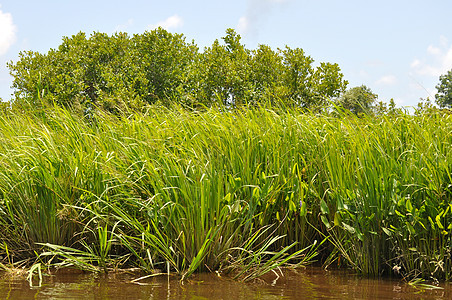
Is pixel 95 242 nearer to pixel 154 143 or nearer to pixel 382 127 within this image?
pixel 154 143

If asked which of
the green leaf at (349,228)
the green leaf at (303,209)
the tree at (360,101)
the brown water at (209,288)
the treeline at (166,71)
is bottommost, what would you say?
the brown water at (209,288)

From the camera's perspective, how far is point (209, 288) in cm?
281

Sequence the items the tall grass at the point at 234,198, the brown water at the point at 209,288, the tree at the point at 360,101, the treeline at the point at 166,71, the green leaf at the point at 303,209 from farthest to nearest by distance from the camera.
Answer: the treeline at the point at 166,71 → the tree at the point at 360,101 → the green leaf at the point at 303,209 → the tall grass at the point at 234,198 → the brown water at the point at 209,288

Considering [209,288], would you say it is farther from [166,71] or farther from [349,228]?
[166,71]

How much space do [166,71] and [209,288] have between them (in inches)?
548

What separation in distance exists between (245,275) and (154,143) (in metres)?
1.12

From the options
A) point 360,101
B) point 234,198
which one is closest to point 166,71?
point 360,101

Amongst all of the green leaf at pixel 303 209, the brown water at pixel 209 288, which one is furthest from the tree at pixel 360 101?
the brown water at pixel 209 288

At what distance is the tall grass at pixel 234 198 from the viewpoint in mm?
3100

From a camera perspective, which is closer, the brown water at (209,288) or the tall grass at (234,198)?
the brown water at (209,288)

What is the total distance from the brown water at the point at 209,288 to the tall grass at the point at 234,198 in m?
0.12

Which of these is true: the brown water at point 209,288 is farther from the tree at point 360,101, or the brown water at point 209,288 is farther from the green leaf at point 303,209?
the tree at point 360,101

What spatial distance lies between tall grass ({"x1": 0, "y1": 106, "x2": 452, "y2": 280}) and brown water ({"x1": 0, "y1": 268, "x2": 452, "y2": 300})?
121mm

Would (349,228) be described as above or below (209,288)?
above
